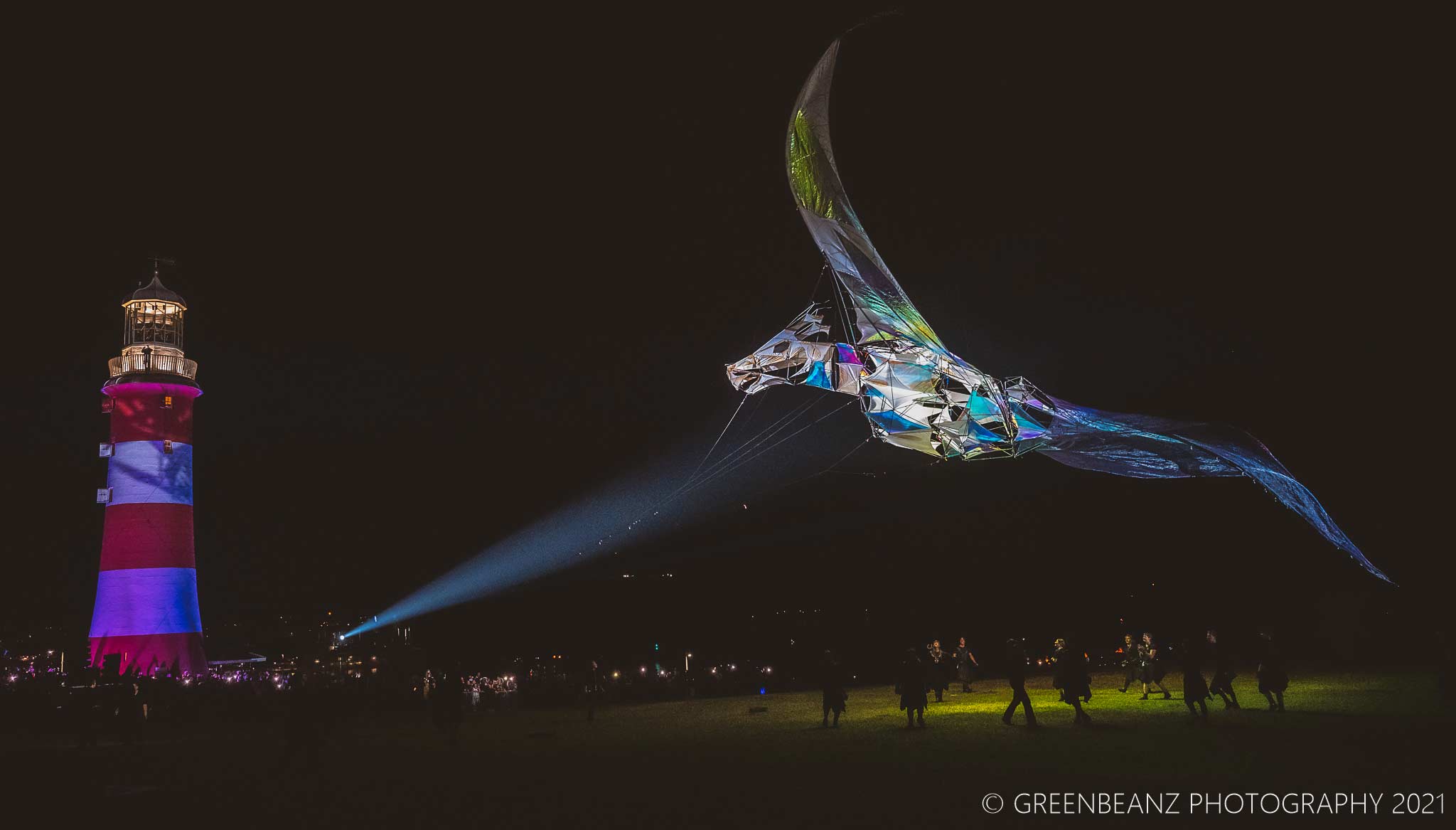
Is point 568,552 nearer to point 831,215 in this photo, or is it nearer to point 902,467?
point 902,467

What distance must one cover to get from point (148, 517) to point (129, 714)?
40.9 ft

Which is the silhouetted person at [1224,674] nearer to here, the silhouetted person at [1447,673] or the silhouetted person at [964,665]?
the silhouetted person at [1447,673]

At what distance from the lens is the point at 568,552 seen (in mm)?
58438

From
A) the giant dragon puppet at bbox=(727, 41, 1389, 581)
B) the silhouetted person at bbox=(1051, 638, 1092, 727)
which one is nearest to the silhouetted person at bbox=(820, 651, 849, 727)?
the silhouetted person at bbox=(1051, 638, 1092, 727)

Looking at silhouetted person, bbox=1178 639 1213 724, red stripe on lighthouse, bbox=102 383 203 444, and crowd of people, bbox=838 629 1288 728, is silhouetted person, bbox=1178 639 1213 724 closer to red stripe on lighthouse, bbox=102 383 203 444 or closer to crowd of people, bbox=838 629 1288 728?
crowd of people, bbox=838 629 1288 728

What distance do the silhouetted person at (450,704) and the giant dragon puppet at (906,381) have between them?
713 cm

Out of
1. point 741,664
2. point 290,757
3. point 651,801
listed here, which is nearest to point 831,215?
point 651,801

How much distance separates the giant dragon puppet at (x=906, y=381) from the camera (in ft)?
40.1

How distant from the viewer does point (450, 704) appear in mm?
15180

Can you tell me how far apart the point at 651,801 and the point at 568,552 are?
50.8 metres

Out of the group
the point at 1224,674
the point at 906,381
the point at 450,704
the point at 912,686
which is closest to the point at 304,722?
the point at 450,704

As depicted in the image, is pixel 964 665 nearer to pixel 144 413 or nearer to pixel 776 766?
pixel 776 766

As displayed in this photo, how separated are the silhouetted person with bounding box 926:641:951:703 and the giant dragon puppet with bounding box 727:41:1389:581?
22.3 feet

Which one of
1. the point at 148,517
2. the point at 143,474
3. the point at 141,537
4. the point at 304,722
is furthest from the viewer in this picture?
the point at 143,474
